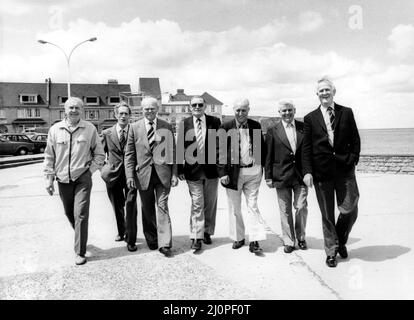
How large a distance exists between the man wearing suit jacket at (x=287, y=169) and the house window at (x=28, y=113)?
194 feet

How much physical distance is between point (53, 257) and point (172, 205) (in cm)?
334

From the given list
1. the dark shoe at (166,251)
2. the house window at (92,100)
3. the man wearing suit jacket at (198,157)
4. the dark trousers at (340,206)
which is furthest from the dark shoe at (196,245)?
the house window at (92,100)

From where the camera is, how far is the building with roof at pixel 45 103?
56.7 m

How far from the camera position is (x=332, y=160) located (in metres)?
4.15

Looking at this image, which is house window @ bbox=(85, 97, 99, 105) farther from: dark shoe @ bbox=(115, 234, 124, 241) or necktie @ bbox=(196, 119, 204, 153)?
necktie @ bbox=(196, 119, 204, 153)

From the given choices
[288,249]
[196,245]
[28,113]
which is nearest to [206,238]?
[196,245]

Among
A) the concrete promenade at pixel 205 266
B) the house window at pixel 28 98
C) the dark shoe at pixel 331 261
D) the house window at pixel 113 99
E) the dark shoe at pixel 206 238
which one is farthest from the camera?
the house window at pixel 113 99

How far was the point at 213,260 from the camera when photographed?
429cm

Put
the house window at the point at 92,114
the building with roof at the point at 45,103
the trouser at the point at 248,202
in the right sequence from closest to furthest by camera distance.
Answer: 1. the trouser at the point at 248,202
2. the building with roof at the point at 45,103
3. the house window at the point at 92,114

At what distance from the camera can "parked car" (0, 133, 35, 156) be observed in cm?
2653

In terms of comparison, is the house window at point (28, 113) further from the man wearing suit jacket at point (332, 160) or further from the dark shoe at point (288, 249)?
the man wearing suit jacket at point (332, 160)

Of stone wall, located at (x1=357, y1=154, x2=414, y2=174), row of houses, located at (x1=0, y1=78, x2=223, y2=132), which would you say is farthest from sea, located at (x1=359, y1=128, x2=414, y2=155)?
row of houses, located at (x1=0, y1=78, x2=223, y2=132)
